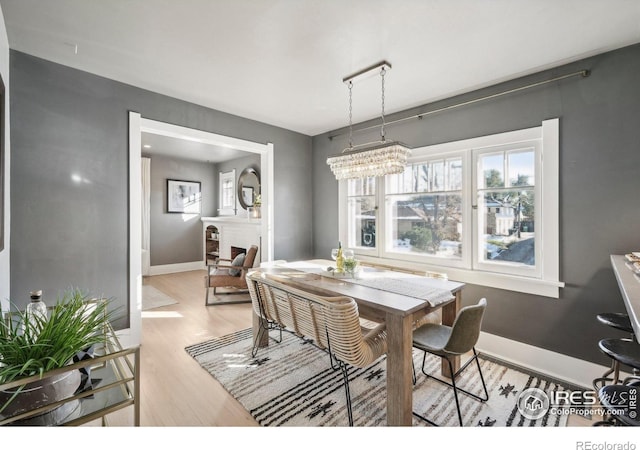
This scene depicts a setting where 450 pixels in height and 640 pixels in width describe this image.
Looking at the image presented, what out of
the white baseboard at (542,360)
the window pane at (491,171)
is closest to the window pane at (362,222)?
the window pane at (491,171)

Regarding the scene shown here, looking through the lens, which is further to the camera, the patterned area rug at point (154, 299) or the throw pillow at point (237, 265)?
the throw pillow at point (237, 265)

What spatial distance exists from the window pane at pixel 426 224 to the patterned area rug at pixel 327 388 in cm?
111

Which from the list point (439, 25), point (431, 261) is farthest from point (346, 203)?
point (439, 25)

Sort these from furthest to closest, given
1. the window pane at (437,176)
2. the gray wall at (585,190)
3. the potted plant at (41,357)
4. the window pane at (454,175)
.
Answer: the window pane at (437,176) → the window pane at (454,175) → the gray wall at (585,190) → the potted plant at (41,357)

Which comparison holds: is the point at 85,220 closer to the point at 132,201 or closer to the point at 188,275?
the point at 132,201

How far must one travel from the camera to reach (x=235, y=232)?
5.66m

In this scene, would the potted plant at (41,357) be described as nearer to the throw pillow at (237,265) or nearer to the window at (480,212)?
the window at (480,212)

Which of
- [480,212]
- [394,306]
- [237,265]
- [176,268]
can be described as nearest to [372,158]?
[394,306]

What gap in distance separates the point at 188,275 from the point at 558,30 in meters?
6.22

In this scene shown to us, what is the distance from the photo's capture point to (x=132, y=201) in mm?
2740

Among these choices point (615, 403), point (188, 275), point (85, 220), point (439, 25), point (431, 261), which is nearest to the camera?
point (615, 403)

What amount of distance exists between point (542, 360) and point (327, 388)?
1.81 m

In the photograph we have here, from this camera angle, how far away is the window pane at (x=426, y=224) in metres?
3.02

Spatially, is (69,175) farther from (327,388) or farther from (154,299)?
(327,388)
